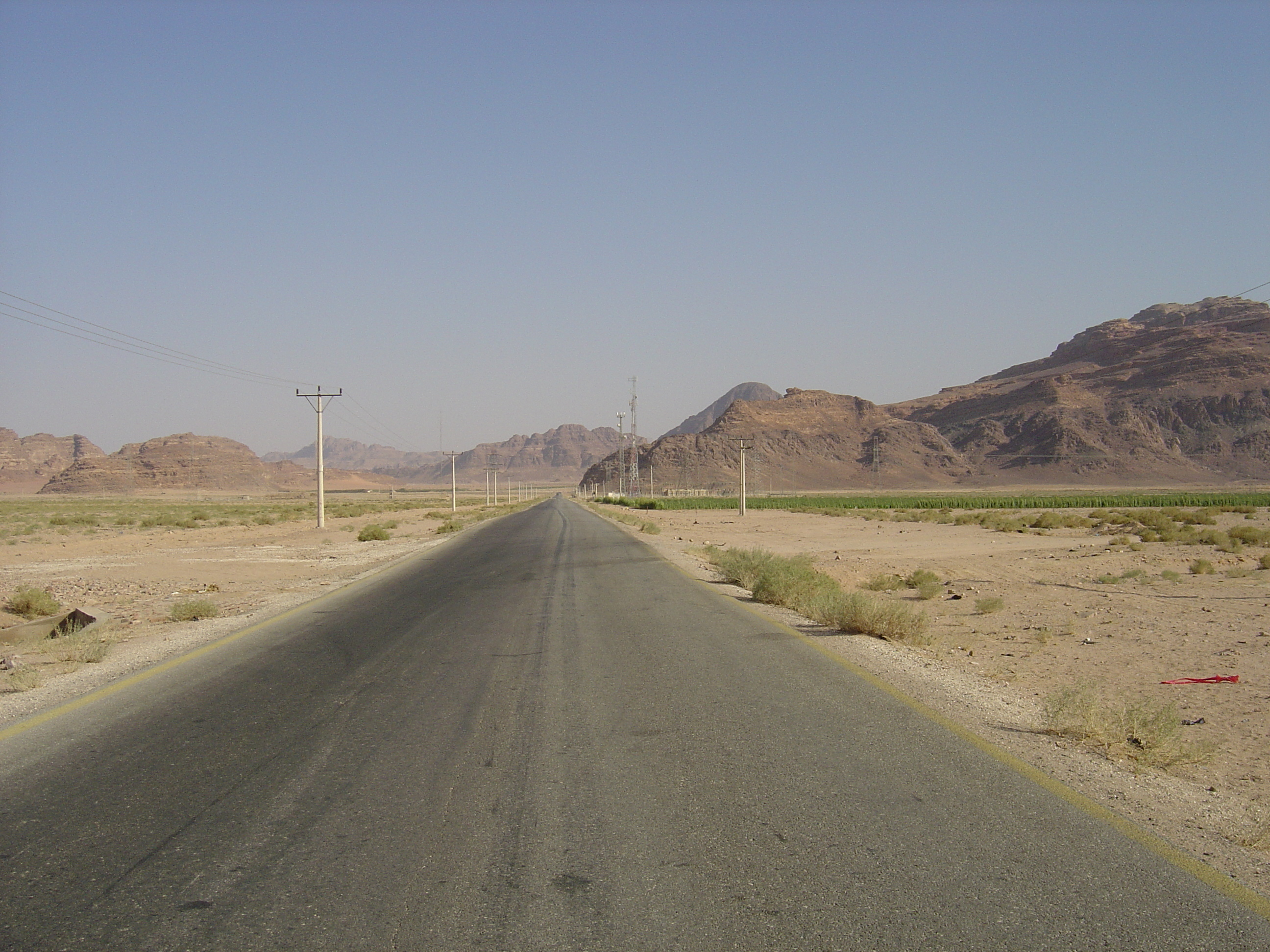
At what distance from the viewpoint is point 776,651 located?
9984 mm

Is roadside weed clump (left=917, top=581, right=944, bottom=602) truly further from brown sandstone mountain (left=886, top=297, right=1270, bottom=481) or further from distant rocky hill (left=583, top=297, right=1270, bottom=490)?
brown sandstone mountain (left=886, top=297, right=1270, bottom=481)

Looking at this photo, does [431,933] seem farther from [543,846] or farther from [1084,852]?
[1084,852]

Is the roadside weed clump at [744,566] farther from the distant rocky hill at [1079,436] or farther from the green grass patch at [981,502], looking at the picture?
the distant rocky hill at [1079,436]

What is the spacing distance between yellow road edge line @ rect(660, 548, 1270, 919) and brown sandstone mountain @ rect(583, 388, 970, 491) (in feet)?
521

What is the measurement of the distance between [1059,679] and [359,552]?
86.3 feet

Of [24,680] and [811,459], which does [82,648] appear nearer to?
[24,680]

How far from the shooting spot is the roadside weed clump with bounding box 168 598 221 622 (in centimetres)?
1391

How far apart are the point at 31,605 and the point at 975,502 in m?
92.1

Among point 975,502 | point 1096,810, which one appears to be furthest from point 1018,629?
point 975,502

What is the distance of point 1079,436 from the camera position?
15688 cm

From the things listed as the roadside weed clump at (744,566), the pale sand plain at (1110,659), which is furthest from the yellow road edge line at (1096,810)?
the roadside weed clump at (744,566)

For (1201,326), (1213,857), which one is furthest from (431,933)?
(1201,326)

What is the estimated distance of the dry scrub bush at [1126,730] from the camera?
622 cm

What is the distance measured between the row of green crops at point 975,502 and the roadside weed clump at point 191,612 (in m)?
70.6
